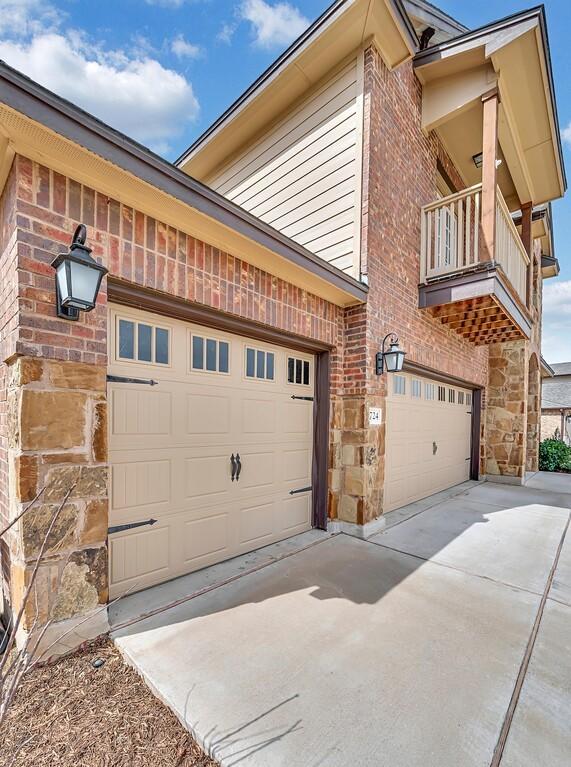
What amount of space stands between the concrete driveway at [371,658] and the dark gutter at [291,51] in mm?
5774

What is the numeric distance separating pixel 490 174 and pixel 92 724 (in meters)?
6.14

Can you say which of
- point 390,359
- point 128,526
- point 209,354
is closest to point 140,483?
point 128,526

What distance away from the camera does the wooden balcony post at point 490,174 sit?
14.8 ft

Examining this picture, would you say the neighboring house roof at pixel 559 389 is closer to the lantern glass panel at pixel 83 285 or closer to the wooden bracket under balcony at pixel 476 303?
the wooden bracket under balcony at pixel 476 303

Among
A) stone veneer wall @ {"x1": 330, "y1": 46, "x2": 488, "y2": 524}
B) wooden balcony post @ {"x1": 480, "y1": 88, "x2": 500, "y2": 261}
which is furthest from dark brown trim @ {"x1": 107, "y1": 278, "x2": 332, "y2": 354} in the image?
wooden balcony post @ {"x1": 480, "y1": 88, "x2": 500, "y2": 261}

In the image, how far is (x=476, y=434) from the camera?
25.9ft

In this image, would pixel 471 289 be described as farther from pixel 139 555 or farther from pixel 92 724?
pixel 92 724

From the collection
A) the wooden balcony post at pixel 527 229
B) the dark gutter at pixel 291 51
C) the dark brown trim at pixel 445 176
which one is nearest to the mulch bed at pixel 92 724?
the dark gutter at pixel 291 51

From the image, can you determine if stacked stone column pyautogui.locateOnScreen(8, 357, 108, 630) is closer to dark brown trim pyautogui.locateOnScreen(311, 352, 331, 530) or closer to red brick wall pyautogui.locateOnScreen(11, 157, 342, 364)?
red brick wall pyautogui.locateOnScreen(11, 157, 342, 364)

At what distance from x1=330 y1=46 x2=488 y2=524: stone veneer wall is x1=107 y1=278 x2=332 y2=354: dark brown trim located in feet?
2.58

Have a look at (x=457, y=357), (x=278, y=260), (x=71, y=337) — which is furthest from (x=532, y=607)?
(x=457, y=357)

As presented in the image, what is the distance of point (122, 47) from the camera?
4.32 metres

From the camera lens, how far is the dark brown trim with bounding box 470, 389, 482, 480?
7.90 m

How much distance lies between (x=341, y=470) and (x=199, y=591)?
80.0 inches
